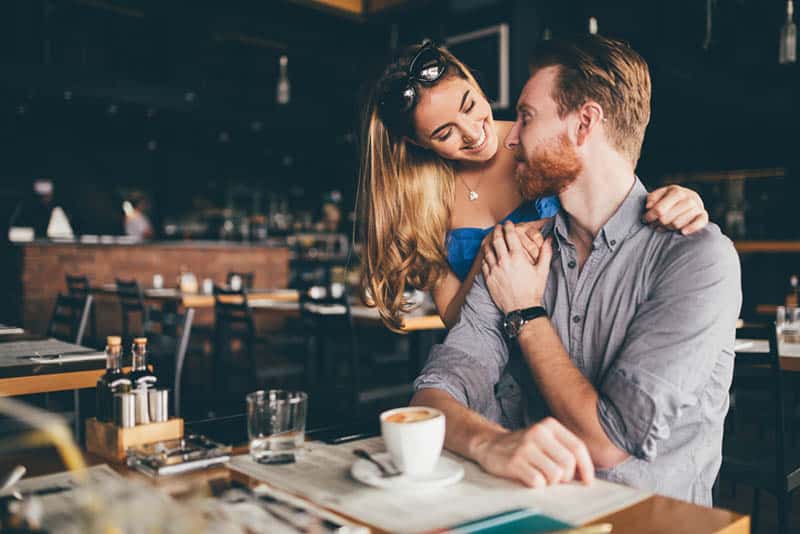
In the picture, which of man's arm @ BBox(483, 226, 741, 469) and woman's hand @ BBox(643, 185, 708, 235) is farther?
woman's hand @ BBox(643, 185, 708, 235)

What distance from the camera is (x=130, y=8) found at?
8719 mm

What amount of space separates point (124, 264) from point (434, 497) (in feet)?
28.1

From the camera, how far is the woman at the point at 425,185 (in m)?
1.87

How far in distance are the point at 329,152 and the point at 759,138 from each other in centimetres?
741

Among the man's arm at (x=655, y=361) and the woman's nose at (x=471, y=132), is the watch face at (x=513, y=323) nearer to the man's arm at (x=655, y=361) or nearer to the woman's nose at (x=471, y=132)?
the man's arm at (x=655, y=361)

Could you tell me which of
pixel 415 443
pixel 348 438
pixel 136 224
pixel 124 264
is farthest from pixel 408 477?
pixel 136 224

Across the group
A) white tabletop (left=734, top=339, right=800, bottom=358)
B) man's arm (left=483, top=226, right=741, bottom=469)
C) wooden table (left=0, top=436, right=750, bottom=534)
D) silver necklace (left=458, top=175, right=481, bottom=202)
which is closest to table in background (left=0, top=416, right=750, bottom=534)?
wooden table (left=0, top=436, right=750, bottom=534)

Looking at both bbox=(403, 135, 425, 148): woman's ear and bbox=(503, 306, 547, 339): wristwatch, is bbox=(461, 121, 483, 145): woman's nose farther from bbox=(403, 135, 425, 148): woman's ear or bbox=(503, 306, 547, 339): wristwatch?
bbox=(503, 306, 547, 339): wristwatch

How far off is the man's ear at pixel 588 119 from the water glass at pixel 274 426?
789mm

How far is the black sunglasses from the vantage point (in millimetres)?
1849

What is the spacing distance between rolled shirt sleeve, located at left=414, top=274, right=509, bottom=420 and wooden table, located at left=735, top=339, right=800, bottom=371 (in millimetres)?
1262

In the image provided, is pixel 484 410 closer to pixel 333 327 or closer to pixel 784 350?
pixel 784 350

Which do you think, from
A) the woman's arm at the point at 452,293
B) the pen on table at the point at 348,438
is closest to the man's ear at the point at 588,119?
the woman's arm at the point at 452,293

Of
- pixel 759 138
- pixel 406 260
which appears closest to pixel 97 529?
pixel 406 260
